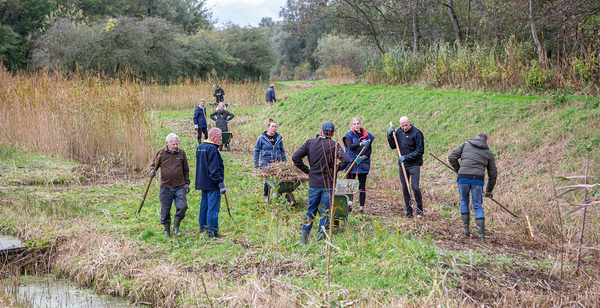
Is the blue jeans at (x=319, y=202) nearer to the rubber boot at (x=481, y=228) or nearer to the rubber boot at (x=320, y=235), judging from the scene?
the rubber boot at (x=320, y=235)

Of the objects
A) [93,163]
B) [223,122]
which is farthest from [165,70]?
[93,163]

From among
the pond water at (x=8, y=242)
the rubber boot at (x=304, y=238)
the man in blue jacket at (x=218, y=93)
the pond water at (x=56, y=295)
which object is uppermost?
the man in blue jacket at (x=218, y=93)

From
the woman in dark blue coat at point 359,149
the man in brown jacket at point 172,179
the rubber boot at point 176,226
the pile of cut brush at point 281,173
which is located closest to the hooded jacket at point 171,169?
the man in brown jacket at point 172,179

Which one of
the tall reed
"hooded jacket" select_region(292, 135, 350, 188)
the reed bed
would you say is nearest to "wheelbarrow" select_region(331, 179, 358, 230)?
"hooded jacket" select_region(292, 135, 350, 188)

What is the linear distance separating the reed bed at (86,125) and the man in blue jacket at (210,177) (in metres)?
4.85

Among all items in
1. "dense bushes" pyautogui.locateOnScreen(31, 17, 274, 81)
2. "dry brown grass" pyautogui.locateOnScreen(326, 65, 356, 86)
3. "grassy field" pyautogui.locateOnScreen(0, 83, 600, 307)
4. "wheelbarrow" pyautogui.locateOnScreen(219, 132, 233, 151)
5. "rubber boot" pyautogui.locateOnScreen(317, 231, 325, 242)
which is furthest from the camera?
"dense bushes" pyautogui.locateOnScreen(31, 17, 274, 81)

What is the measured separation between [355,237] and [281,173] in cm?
168

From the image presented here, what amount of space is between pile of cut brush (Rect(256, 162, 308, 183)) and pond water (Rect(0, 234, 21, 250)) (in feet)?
12.2

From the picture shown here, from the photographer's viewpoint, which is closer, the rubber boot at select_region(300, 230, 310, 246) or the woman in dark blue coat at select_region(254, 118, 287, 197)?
the rubber boot at select_region(300, 230, 310, 246)

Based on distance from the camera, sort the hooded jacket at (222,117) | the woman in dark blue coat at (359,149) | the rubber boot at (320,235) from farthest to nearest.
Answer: the hooded jacket at (222,117), the woman in dark blue coat at (359,149), the rubber boot at (320,235)

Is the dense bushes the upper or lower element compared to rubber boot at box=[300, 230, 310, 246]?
upper

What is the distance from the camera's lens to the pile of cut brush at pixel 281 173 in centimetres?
712

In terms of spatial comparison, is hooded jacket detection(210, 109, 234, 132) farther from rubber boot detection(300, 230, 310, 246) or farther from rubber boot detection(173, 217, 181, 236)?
rubber boot detection(300, 230, 310, 246)

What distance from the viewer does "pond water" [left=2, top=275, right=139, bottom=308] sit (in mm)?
5168
